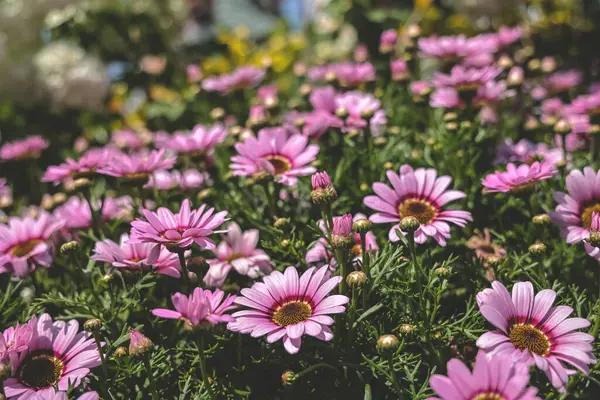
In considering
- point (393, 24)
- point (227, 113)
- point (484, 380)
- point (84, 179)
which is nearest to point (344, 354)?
point (484, 380)

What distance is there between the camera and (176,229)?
1166mm

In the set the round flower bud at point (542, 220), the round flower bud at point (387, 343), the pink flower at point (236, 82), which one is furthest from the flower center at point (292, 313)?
the pink flower at point (236, 82)

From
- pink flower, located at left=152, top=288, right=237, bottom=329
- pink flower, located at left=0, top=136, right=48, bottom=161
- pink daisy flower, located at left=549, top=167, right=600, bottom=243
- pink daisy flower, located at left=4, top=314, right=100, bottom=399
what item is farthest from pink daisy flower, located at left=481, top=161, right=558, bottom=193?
pink flower, located at left=0, top=136, right=48, bottom=161

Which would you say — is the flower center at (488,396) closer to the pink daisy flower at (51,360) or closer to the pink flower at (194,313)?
the pink flower at (194,313)

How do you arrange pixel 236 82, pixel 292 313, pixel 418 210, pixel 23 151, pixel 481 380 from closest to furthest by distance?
1. pixel 481 380
2. pixel 292 313
3. pixel 418 210
4. pixel 23 151
5. pixel 236 82

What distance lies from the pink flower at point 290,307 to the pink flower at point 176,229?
128 millimetres

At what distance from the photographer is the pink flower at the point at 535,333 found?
0.92m

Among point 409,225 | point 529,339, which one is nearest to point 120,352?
point 409,225

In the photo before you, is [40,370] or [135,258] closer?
[40,370]

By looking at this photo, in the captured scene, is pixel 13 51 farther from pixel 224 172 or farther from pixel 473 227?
pixel 473 227

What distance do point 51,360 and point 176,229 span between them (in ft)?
1.07

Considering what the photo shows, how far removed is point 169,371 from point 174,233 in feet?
0.88

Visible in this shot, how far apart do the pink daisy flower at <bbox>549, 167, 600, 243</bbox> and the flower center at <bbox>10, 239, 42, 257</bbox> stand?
115 cm

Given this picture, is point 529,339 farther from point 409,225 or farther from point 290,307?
point 290,307
